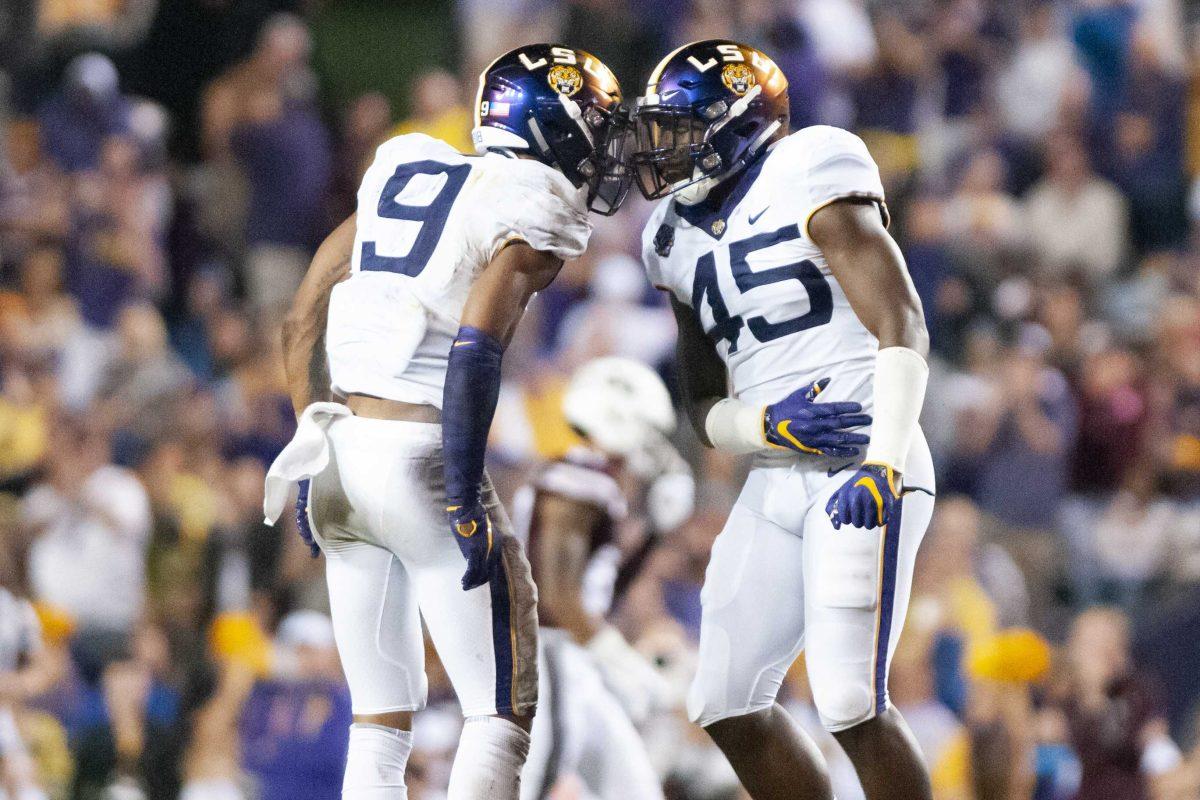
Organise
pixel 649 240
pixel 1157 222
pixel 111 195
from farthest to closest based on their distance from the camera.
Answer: pixel 1157 222, pixel 111 195, pixel 649 240

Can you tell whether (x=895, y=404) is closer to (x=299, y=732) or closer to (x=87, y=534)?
(x=299, y=732)

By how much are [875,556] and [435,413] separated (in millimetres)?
1080

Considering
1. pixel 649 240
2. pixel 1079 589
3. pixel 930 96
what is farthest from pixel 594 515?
pixel 930 96

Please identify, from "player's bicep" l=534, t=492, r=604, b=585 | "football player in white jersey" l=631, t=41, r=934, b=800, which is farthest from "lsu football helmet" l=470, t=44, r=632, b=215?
"player's bicep" l=534, t=492, r=604, b=585

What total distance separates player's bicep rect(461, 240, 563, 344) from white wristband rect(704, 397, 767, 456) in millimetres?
651

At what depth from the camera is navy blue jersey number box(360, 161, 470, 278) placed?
4.25m

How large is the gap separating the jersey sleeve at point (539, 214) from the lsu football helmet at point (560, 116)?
82 millimetres

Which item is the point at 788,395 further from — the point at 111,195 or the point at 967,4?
the point at 967,4

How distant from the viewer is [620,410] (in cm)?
615

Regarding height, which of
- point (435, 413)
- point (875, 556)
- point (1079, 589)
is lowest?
point (1079, 589)

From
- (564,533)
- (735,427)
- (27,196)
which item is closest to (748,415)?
(735,427)

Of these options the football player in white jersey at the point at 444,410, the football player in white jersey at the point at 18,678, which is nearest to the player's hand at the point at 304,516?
the football player in white jersey at the point at 444,410

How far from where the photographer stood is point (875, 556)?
420 cm

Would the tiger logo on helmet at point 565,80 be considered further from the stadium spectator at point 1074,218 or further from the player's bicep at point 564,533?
the stadium spectator at point 1074,218
